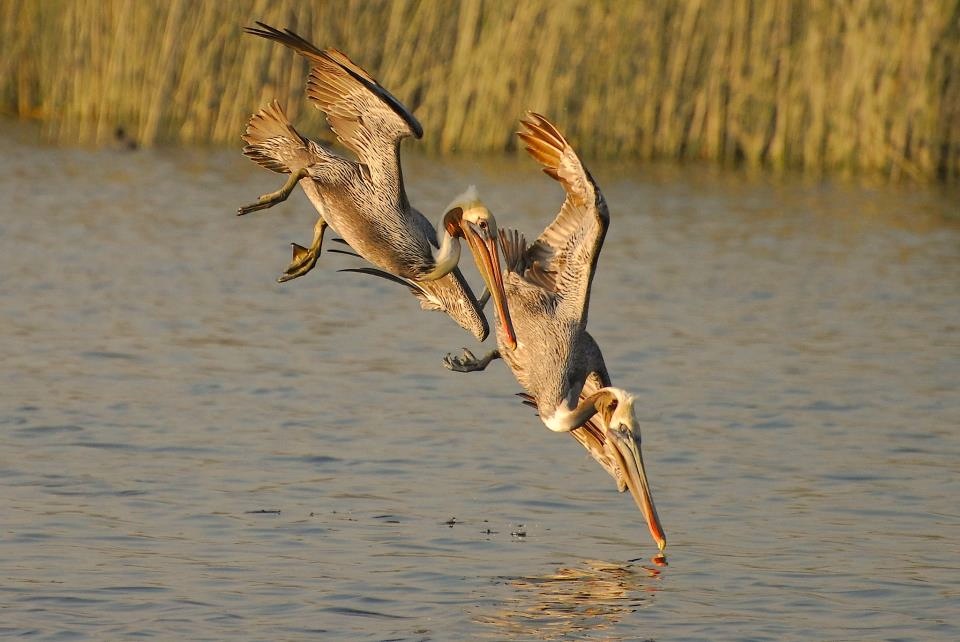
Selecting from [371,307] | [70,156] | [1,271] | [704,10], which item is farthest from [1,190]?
[704,10]

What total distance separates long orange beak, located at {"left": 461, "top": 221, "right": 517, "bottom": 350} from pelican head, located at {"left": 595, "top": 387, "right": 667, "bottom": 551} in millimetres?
548

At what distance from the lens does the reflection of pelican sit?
8.45 metres

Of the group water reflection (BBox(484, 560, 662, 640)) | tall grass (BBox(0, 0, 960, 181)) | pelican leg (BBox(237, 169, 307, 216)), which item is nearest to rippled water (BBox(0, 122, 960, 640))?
water reflection (BBox(484, 560, 662, 640))

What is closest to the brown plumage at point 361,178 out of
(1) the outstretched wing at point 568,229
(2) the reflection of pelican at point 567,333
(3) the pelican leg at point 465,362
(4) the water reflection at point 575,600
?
(3) the pelican leg at point 465,362

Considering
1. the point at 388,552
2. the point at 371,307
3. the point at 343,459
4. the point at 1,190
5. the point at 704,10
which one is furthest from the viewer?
the point at 704,10

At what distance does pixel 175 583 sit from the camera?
28.1 ft

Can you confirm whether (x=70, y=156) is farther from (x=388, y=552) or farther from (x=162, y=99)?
(x=388, y=552)

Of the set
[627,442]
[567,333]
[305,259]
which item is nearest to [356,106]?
[305,259]

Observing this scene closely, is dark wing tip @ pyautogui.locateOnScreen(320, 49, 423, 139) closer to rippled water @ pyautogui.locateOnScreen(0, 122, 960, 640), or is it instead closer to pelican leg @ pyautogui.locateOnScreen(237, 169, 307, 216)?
pelican leg @ pyautogui.locateOnScreen(237, 169, 307, 216)

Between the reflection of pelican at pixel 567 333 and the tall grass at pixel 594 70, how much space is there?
50.8 ft

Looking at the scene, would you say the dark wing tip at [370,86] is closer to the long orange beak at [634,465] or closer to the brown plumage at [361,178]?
the brown plumage at [361,178]

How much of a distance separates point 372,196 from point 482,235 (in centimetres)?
54

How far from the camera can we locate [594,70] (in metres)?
24.5

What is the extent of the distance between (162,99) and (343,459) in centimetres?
1487
